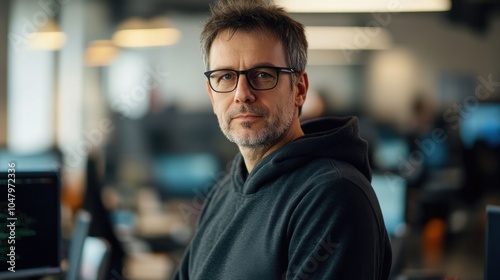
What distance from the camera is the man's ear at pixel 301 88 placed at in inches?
70.9

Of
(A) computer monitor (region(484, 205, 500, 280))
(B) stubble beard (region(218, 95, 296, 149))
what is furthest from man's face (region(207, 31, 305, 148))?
(A) computer monitor (region(484, 205, 500, 280))

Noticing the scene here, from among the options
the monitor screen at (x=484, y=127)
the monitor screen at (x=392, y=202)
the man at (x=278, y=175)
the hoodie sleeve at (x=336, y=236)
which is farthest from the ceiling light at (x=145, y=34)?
the hoodie sleeve at (x=336, y=236)

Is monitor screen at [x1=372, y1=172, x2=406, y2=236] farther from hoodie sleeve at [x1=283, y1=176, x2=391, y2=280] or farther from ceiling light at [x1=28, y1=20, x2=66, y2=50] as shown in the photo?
ceiling light at [x1=28, y1=20, x2=66, y2=50]

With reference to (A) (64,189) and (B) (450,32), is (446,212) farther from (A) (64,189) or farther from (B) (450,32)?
(A) (64,189)

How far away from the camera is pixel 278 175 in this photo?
1668mm

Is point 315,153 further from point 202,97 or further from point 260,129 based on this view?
point 202,97

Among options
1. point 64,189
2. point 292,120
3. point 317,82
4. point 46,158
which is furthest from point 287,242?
point 317,82

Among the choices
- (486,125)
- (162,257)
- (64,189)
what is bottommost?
(162,257)

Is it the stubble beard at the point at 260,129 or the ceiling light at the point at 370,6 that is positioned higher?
the ceiling light at the point at 370,6

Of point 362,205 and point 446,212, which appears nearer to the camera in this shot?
point 362,205

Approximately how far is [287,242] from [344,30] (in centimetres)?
559

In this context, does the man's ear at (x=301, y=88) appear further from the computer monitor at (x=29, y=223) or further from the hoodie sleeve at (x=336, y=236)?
the computer monitor at (x=29, y=223)

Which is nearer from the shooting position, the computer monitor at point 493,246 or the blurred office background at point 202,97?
the computer monitor at point 493,246

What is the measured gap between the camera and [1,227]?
188 cm
